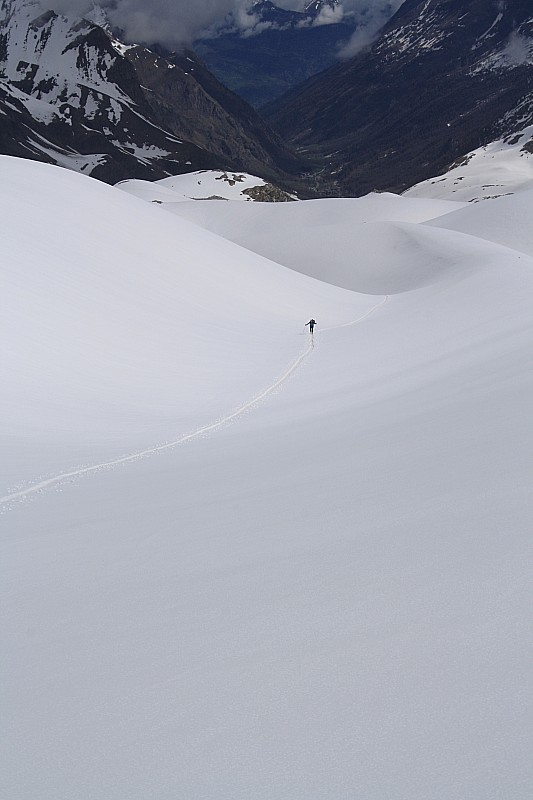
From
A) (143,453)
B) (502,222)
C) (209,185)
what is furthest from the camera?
(209,185)

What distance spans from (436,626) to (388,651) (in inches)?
9.9

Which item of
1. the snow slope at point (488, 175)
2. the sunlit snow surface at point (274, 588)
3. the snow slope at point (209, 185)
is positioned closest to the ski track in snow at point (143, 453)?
the sunlit snow surface at point (274, 588)

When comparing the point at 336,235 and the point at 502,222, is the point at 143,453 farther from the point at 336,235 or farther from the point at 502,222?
the point at 502,222

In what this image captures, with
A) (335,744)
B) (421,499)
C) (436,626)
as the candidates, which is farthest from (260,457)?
(335,744)

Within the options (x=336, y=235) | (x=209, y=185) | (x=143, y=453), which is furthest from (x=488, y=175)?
(x=143, y=453)

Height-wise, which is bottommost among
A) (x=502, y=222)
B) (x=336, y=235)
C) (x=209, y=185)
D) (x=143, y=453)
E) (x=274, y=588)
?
(x=274, y=588)

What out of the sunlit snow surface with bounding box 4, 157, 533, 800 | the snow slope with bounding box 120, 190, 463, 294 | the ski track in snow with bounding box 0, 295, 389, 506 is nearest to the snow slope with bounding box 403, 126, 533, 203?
the snow slope with bounding box 120, 190, 463, 294

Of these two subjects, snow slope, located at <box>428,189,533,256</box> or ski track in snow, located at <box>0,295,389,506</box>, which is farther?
snow slope, located at <box>428,189,533,256</box>

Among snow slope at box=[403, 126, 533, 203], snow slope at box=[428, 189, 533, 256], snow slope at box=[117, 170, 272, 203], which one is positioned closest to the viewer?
snow slope at box=[428, 189, 533, 256]

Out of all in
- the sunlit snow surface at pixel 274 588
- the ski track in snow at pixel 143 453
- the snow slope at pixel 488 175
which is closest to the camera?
the sunlit snow surface at pixel 274 588

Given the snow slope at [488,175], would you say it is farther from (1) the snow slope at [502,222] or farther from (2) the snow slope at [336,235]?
(1) the snow slope at [502,222]

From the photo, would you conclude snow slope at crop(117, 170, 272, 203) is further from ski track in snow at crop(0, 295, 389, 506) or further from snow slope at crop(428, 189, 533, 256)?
ski track in snow at crop(0, 295, 389, 506)

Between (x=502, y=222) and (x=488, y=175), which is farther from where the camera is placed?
(x=488, y=175)

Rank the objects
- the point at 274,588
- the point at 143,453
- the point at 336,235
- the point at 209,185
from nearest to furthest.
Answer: the point at 274,588 → the point at 143,453 → the point at 336,235 → the point at 209,185
